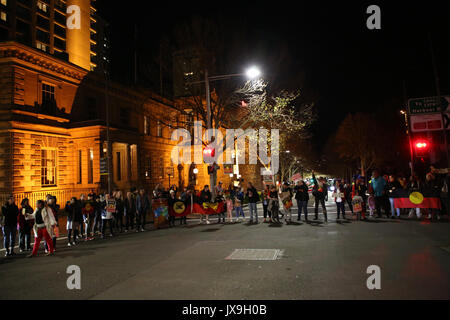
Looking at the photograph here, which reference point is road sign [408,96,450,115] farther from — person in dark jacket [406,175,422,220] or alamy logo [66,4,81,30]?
alamy logo [66,4,81,30]

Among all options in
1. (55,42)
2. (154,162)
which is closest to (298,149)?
(154,162)

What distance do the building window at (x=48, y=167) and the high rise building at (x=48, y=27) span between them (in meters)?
32.5

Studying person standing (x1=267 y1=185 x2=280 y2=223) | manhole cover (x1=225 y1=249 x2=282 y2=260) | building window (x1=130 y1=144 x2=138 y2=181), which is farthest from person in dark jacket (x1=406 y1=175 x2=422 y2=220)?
building window (x1=130 y1=144 x2=138 y2=181)

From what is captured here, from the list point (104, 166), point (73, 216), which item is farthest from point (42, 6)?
point (73, 216)

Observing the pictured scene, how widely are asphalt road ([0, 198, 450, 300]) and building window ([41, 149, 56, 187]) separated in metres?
17.7

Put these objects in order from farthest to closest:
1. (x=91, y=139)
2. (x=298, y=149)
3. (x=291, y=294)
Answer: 1. (x=298, y=149)
2. (x=91, y=139)
3. (x=291, y=294)

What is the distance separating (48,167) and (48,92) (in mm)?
6457

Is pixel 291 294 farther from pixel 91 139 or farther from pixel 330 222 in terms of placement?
pixel 91 139

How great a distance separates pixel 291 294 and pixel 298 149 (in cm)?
4796

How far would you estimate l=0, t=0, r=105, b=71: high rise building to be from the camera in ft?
166

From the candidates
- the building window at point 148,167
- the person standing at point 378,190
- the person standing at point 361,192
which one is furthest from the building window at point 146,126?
the person standing at point 378,190

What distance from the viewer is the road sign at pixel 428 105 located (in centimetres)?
1348

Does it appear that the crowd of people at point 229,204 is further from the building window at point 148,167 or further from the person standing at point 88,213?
the building window at point 148,167
